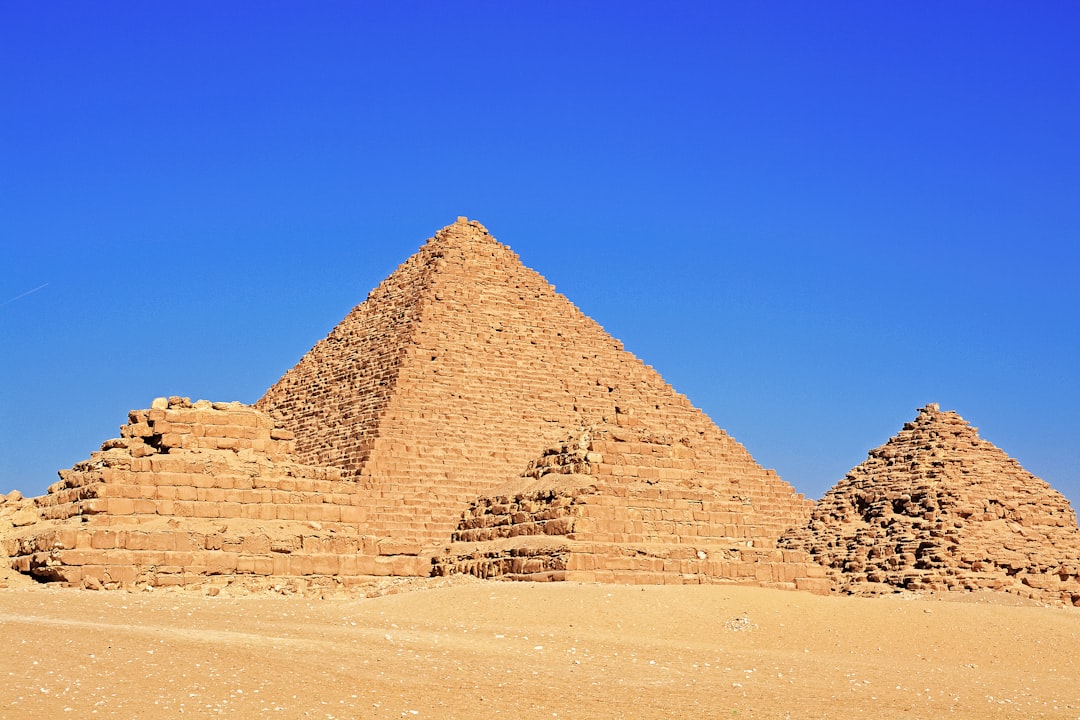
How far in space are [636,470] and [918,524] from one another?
49.0ft

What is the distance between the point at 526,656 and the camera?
17.0 m

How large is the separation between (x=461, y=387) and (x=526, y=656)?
31.1 meters

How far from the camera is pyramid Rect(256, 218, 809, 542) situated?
42.8 metres

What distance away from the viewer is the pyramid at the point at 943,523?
37.8m

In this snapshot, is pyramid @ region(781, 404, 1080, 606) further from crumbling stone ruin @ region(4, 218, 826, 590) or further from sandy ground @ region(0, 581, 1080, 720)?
sandy ground @ region(0, 581, 1080, 720)

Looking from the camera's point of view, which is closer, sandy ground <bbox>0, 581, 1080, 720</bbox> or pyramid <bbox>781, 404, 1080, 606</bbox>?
sandy ground <bbox>0, 581, 1080, 720</bbox>

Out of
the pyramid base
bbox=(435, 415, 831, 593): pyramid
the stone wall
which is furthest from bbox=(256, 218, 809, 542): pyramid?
the stone wall

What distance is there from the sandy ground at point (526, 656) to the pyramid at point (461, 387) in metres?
16.5

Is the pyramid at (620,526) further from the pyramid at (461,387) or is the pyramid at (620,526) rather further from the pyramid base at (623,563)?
the pyramid at (461,387)

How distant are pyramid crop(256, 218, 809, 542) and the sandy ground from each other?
649 inches

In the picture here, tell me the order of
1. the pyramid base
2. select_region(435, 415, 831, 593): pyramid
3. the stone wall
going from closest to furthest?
the stone wall → the pyramid base → select_region(435, 415, 831, 593): pyramid

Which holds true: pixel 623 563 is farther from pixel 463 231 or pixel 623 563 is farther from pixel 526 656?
pixel 463 231

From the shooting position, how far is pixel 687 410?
54.7 m

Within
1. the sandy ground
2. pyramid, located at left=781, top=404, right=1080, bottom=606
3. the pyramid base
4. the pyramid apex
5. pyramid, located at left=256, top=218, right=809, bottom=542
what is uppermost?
the pyramid apex
